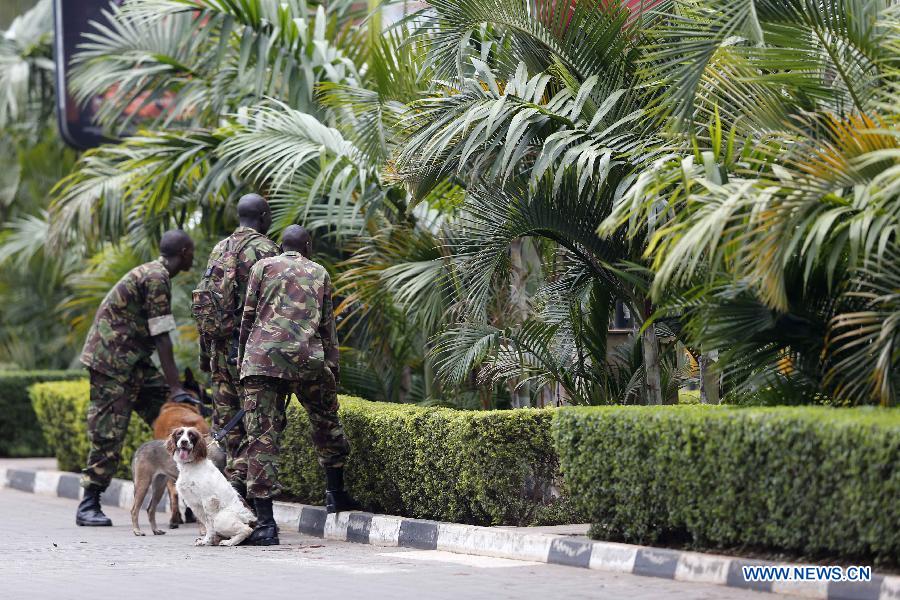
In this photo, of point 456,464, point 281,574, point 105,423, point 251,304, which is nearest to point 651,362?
point 456,464

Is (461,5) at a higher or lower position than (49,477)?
higher

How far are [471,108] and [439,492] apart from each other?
2.38m

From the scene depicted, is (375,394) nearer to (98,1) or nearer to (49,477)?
(49,477)

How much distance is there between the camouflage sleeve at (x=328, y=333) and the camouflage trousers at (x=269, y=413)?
0.09 metres

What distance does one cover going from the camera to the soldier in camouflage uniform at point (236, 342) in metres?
9.40

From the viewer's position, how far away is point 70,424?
42.8 ft

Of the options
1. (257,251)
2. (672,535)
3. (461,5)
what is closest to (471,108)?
(461,5)

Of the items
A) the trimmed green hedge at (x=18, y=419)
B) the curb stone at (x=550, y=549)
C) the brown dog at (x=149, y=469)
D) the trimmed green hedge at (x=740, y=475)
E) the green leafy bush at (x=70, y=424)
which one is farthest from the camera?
the trimmed green hedge at (x=18, y=419)

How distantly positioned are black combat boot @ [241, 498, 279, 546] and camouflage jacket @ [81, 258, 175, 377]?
1960mm

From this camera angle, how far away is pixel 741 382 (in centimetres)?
780

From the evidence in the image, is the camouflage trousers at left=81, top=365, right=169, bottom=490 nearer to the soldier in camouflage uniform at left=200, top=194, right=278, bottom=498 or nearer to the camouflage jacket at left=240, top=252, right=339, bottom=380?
the soldier in camouflage uniform at left=200, top=194, right=278, bottom=498

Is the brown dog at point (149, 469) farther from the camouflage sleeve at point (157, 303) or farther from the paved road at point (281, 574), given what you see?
the camouflage sleeve at point (157, 303)

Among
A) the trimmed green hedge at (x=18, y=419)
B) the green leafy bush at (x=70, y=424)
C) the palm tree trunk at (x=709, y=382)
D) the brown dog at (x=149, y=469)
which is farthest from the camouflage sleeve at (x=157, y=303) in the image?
the trimmed green hedge at (x=18, y=419)

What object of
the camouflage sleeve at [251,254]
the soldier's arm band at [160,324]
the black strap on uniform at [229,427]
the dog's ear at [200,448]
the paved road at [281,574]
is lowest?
the paved road at [281,574]
